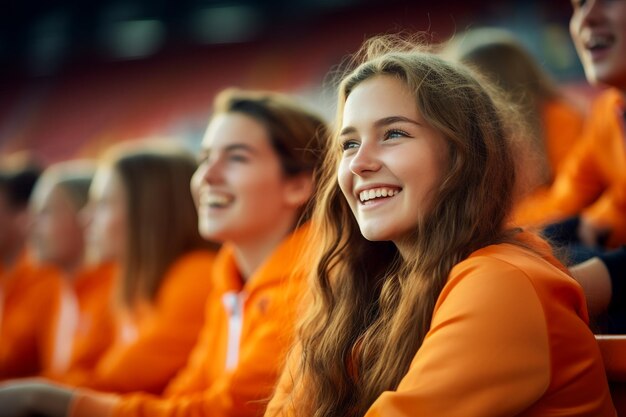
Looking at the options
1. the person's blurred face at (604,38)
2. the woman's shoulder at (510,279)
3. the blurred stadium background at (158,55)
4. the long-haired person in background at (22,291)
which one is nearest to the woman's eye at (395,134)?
the woman's shoulder at (510,279)

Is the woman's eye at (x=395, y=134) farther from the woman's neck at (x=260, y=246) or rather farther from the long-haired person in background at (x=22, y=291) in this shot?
the long-haired person in background at (x=22, y=291)

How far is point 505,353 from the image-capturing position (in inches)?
30.9

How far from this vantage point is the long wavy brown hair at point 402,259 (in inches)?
36.7

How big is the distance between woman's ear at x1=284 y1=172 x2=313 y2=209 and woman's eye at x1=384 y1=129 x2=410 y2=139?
22.5 inches

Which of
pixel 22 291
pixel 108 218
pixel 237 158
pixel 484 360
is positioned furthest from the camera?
pixel 22 291

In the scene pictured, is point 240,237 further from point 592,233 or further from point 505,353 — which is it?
point 505,353

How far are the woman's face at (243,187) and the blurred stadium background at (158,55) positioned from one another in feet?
7.60

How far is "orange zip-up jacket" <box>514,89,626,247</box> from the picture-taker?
1.61 meters

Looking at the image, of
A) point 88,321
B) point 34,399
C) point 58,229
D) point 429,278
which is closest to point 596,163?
point 429,278

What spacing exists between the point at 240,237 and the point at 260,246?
0.14 feet

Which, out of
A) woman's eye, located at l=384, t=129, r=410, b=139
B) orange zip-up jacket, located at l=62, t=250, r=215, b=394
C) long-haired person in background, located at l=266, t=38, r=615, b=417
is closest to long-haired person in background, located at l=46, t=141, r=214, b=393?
orange zip-up jacket, located at l=62, t=250, r=215, b=394

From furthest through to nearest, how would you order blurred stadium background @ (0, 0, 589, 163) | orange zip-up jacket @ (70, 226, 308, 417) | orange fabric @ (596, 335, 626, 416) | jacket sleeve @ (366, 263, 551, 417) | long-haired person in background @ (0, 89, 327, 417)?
blurred stadium background @ (0, 0, 589, 163) < long-haired person in background @ (0, 89, 327, 417) < orange zip-up jacket @ (70, 226, 308, 417) < orange fabric @ (596, 335, 626, 416) < jacket sleeve @ (366, 263, 551, 417)

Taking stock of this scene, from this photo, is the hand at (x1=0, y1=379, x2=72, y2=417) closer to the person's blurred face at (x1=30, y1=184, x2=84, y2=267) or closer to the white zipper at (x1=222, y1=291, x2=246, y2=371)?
the white zipper at (x1=222, y1=291, x2=246, y2=371)

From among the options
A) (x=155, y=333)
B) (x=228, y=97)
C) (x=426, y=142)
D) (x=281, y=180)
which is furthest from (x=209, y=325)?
(x=426, y=142)
